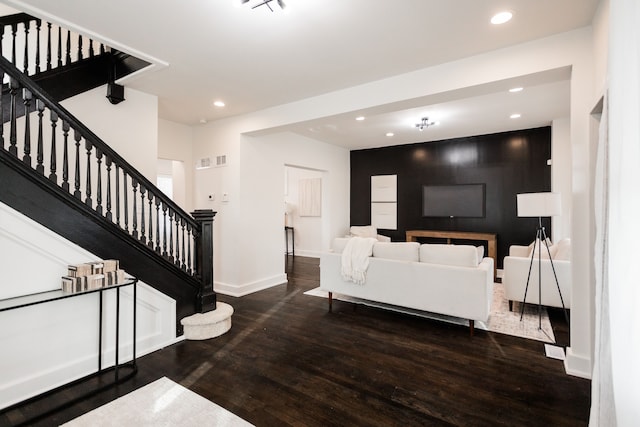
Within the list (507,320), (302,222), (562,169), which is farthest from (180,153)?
(562,169)

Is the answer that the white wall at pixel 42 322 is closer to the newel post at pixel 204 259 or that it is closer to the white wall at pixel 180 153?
the newel post at pixel 204 259

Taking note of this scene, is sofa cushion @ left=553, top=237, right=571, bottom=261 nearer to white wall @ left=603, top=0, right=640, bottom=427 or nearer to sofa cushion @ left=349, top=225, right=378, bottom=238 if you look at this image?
white wall @ left=603, top=0, right=640, bottom=427

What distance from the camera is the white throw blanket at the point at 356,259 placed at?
12.4ft

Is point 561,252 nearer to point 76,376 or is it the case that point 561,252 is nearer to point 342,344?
point 342,344

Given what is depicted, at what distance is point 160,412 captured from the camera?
1.99 meters

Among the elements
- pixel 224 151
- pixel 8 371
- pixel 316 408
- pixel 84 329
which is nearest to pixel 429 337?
pixel 316 408

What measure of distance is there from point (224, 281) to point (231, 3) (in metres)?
3.93

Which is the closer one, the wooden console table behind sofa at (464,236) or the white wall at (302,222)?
the wooden console table behind sofa at (464,236)

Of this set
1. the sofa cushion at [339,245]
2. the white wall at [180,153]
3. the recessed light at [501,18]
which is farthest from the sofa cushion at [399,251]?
the white wall at [180,153]

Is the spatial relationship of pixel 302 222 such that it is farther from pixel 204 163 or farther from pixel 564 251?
pixel 564 251

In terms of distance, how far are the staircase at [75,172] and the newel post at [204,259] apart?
0.01 meters

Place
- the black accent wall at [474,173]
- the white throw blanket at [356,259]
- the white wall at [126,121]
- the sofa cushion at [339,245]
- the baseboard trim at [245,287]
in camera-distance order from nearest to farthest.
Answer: the white wall at [126,121] → the white throw blanket at [356,259] → the sofa cushion at [339,245] → the baseboard trim at [245,287] → the black accent wall at [474,173]

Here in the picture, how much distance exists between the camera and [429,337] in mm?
3160

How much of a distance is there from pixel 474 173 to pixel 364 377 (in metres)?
5.27
